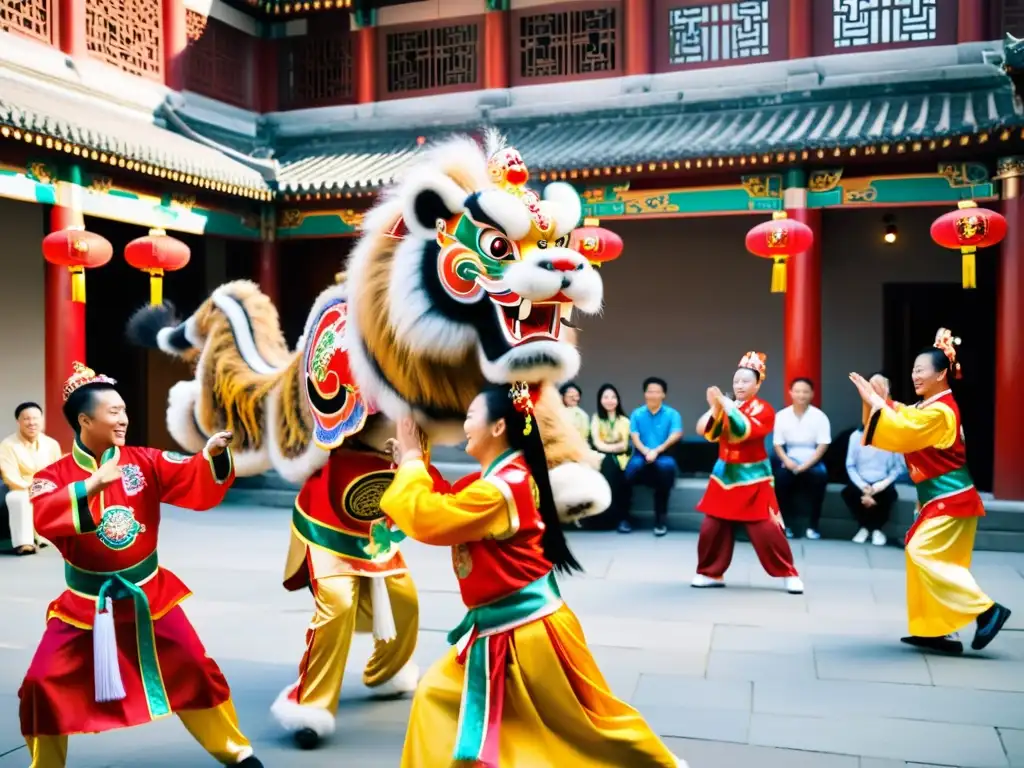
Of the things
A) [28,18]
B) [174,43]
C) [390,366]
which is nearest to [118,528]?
[390,366]

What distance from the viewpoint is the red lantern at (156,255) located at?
8.02 meters

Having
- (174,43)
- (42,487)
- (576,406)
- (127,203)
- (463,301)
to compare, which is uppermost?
(174,43)

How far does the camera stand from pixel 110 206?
28.7 feet

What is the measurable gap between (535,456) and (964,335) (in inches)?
→ 338

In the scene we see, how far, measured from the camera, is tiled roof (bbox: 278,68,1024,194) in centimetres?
814

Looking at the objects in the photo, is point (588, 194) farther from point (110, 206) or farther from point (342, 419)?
point (342, 419)

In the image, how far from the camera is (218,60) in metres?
11.2

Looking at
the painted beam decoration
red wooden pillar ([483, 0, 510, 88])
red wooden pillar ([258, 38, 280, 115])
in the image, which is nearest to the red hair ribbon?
the painted beam decoration

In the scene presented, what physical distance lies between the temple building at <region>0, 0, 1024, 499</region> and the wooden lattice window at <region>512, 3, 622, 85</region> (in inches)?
1.0

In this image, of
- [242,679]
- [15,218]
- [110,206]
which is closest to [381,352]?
[242,679]

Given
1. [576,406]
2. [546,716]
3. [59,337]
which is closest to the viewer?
[546,716]

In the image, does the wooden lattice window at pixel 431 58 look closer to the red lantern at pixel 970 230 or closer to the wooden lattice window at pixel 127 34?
the wooden lattice window at pixel 127 34

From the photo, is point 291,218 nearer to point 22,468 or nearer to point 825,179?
point 22,468

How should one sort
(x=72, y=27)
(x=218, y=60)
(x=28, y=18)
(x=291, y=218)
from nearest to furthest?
(x=28, y=18), (x=72, y=27), (x=291, y=218), (x=218, y=60)
